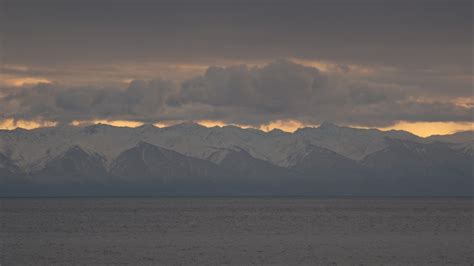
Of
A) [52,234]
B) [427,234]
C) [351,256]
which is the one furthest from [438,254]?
[52,234]

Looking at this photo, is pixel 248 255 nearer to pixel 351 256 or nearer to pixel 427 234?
pixel 351 256

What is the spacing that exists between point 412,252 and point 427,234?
30162 mm

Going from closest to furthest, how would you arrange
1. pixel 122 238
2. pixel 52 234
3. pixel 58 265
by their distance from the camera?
pixel 58 265 < pixel 122 238 < pixel 52 234

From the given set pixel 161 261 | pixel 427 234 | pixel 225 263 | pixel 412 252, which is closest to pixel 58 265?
pixel 161 261

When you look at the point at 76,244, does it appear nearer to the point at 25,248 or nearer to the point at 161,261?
the point at 25,248

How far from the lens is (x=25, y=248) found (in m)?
112

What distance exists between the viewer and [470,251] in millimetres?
107062

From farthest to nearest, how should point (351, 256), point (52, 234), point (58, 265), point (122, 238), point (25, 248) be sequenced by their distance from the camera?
point (52, 234) → point (122, 238) → point (25, 248) → point (351, 256) → point (58, 265)

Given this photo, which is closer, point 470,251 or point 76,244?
point 470,251

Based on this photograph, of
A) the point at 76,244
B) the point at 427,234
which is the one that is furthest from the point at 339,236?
the point at 76,244

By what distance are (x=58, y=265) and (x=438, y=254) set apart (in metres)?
43.6

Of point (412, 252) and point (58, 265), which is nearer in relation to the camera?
point (58, 265)

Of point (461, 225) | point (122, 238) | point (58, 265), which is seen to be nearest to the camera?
point (58, 265)

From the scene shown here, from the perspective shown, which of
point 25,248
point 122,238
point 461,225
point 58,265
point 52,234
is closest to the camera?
point 58,265
